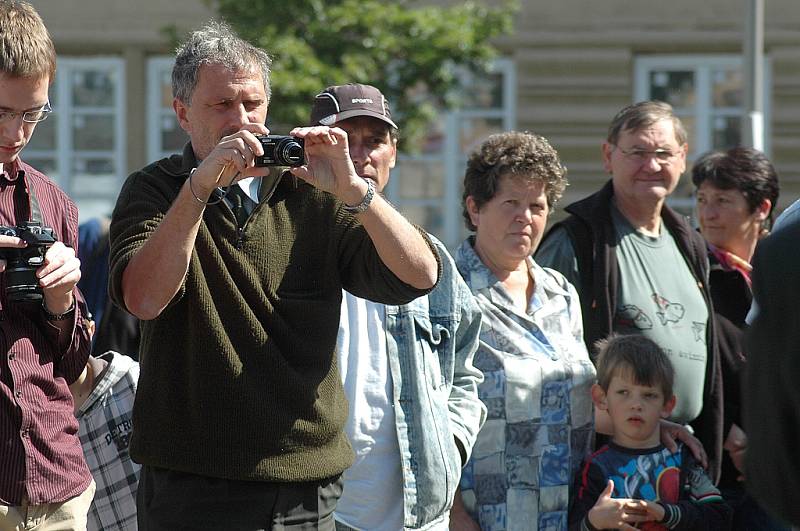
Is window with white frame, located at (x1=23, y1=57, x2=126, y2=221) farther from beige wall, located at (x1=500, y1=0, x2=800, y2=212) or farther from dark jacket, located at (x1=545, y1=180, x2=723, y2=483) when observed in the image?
dark jacket, located at (x1=545, y1=180, x2=723, y2=483)

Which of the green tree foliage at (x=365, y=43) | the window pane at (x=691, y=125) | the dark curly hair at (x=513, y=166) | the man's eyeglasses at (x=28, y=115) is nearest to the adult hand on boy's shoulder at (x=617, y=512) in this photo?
the dark curly hair at (x=513, y=166)

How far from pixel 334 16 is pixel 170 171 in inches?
329

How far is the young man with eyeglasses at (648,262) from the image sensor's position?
13.8 ft

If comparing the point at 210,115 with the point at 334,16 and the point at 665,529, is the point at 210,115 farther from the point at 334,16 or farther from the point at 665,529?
the point at 334,16

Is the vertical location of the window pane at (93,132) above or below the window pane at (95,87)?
below

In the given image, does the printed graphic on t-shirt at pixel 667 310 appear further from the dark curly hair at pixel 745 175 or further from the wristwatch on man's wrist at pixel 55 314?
the wristwatch on man's wrist at pixel 55 314

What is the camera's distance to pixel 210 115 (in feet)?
9.08

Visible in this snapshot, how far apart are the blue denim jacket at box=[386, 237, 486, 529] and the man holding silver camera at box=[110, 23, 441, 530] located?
0.37 meters

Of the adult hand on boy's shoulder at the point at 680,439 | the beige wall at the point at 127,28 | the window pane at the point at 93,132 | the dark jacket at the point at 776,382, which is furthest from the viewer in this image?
the window pane at the point at 93,132

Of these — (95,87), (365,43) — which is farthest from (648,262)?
(95,87)

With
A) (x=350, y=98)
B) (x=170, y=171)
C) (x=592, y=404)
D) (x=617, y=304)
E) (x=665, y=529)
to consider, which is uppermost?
(x=350, y=98)

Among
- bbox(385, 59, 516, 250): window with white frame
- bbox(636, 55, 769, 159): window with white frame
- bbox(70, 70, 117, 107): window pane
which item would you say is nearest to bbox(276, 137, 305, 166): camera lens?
bbox(385, 59, 516, 250): window with white frame

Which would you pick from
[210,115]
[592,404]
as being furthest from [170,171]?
[592,404]

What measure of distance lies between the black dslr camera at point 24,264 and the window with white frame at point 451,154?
35.9ft
